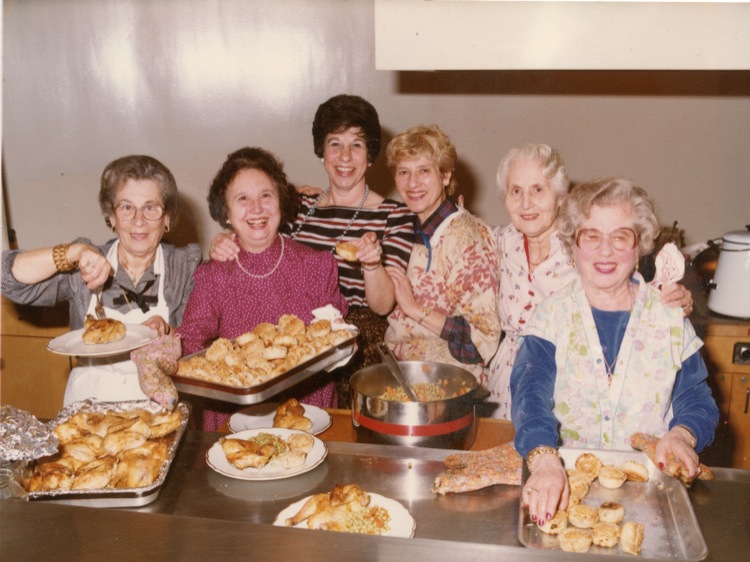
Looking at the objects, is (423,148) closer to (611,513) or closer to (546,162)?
(546,162)

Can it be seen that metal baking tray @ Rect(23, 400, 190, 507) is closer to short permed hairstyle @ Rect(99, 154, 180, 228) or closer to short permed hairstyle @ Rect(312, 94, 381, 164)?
short permed hairstyle @ Rect(99, 154, 180, 228)

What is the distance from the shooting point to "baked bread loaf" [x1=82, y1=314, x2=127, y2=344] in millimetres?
2119

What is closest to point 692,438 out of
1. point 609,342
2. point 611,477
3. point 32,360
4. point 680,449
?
point 680,449

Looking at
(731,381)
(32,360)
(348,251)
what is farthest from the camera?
(32,360)

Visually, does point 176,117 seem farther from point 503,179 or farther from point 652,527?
point 652,527

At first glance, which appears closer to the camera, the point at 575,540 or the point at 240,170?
the point at 575,540

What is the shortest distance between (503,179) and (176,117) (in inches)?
107

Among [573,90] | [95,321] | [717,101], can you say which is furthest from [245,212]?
[717,101]

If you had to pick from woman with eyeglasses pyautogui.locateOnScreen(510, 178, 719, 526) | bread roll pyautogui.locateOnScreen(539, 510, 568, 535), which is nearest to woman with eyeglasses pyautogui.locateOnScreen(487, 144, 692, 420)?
woman with eyeglasses pyautogui.locateOnScreen(510, 178, 719, 526)

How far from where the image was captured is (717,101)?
13.3ft

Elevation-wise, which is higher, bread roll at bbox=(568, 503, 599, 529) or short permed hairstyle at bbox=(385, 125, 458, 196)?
short permed hairstyle at bbox=(385, 125, 458, 196)

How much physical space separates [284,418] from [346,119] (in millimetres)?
1409

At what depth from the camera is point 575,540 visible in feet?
4.30

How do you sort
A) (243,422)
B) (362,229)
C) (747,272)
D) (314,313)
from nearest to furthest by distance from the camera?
(243,422)
(314,313)
(362,229)
(747,272)
